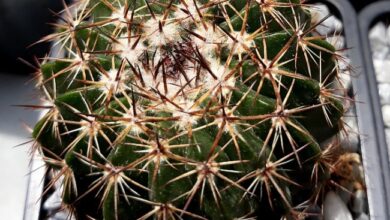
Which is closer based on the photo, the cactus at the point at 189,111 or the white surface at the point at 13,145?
the cactus at the point at 189,111

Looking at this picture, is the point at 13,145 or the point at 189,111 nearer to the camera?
the point at 189,111

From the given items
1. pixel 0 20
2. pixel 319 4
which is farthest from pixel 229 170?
pixel 0 20

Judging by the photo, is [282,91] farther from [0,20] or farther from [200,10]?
[0,20]

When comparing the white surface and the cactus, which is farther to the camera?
the white surface
